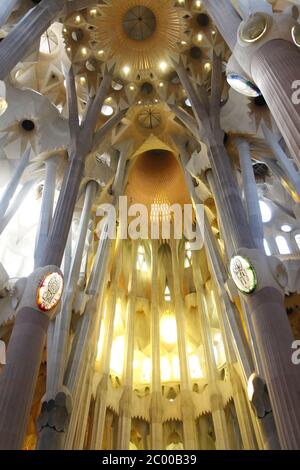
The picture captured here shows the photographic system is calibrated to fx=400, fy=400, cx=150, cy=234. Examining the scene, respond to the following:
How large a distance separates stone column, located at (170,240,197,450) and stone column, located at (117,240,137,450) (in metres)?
1.93

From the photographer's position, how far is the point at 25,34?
8.79 meters

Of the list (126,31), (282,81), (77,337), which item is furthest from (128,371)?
(126,31)

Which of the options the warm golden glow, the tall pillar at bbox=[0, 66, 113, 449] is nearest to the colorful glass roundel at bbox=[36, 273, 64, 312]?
the tall pillar at bbox=[0, 66, 113, 449]

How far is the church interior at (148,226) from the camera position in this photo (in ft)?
24.6

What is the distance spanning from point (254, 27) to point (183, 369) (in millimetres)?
12790

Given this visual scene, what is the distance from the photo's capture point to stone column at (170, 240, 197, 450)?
1427 centimetres

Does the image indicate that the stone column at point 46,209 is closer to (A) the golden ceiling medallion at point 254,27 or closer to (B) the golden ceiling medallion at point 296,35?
(A) the golden ceiling medallion at point 254,27

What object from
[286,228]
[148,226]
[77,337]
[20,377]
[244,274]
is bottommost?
[20,377]

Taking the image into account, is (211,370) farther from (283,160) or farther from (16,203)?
(16,203)

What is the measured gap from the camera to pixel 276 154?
12.8 m

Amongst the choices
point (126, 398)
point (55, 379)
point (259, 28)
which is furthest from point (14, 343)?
point (126, 398)

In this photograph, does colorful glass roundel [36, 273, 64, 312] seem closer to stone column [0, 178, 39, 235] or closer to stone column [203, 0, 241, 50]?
stone column [0, 178, 39, 235]

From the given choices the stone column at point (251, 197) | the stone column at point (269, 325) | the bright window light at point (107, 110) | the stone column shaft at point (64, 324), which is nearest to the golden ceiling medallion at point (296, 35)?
the stone column at point (269, 325)

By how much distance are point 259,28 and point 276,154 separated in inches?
275
